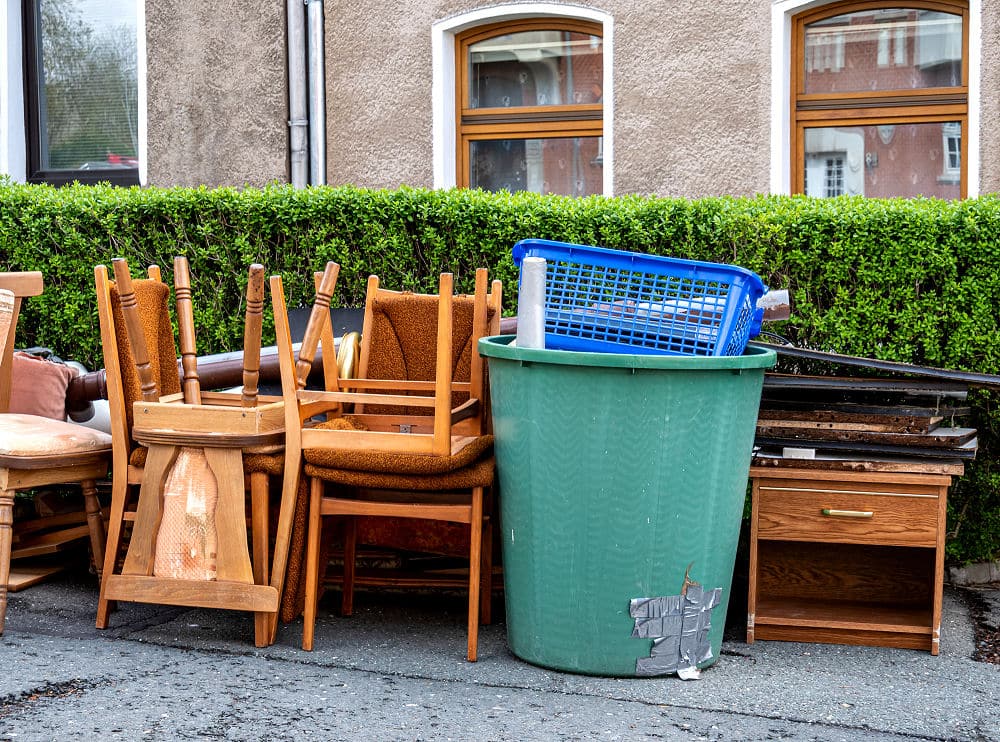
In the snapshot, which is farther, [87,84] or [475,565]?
[87,84]

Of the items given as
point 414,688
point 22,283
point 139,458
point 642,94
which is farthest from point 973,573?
point 22,283

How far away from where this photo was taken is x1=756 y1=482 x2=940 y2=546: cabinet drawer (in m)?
3.68

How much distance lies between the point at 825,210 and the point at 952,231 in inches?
18.5

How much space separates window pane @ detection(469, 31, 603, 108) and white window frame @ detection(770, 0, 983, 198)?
122cm

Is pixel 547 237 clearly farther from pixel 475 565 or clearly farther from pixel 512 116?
pixel 512 116

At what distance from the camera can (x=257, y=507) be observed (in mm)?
3586

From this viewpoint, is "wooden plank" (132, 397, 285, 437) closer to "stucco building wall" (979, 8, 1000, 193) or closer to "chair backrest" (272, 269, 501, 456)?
"chair backrest" (272, 269, 501, 456)

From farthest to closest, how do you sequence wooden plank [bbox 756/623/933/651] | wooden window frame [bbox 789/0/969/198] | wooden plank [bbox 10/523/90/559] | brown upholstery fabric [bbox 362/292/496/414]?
1. wooden window frame [bbox 789/0/969/198]
2. wooden plank [bbox 10/523/90/559]
3. brown upholstery fabric [bbox 362/292/496/414]
4. wooden plank [bbox 756/623/933/651]

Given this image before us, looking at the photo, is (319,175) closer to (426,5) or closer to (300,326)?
(426,5)

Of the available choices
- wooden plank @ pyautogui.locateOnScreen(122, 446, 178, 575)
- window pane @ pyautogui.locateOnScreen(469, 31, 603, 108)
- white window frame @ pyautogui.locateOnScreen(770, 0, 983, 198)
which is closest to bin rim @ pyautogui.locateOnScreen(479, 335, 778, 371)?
wooden plank @ pyautogui.locateOnScreen(122, 446, 178, 575)

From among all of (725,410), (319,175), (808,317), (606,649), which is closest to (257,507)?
(606,649)

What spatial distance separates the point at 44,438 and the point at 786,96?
4.98 metres

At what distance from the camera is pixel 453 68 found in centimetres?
784

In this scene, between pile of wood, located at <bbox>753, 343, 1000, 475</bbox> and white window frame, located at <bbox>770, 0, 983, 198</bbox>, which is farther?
white window frame, located at <bbox>770, 0, 983, 198</bbox>
